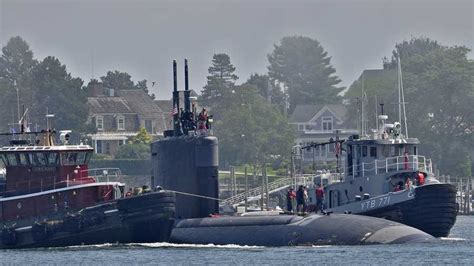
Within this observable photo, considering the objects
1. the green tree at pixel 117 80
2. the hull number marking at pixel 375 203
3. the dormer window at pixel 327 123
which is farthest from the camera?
the green tree at pixel 117 80

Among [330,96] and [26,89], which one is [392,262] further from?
[330,96]

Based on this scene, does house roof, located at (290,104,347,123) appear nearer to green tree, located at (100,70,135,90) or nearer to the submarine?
green tree, located at (100,70,135,90)

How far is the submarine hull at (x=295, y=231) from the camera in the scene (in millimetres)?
63719

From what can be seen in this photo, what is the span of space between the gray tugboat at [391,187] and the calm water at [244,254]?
1700 millimetres

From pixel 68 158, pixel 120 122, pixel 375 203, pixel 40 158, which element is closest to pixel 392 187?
pixel 375 203

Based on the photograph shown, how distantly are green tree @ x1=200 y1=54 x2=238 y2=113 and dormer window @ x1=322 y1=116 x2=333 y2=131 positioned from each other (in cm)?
977

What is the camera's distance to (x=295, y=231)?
64938mm

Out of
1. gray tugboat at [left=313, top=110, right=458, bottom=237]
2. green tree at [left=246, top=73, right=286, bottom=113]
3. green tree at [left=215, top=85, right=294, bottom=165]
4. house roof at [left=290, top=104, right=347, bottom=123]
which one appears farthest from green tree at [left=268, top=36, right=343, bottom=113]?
gray tugboat at [left=313, top=110, right=458, bottom=237]

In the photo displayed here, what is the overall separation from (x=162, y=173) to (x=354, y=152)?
10.9 meters

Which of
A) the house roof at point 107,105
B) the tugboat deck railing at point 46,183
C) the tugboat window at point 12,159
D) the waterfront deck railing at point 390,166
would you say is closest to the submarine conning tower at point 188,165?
the tugboat deck railing at point 46,183

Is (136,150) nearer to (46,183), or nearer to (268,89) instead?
(268,89)

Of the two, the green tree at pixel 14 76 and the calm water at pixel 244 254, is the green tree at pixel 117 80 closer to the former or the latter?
the green tree at pixel 14 76

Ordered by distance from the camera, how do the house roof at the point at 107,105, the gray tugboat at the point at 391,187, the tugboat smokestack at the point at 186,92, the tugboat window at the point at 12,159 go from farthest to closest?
the house roof at the point at 107,105
the tugboat smokestack at the point at 186,92
the tugboat window at the point at 12,159
the gray tugboat at the point at 391,187

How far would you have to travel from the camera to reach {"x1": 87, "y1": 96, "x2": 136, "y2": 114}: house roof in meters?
154
